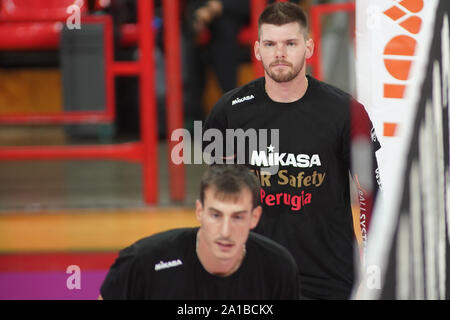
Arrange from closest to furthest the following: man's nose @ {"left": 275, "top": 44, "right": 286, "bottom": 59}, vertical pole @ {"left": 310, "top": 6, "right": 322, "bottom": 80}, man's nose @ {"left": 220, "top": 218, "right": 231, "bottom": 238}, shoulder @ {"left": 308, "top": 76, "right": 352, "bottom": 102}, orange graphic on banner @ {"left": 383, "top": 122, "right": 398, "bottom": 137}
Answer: man's nose @ {"left": 220, "top": 218, "right": 231, "bottom": 238}, man's nose @ {"left": 275, "top": 44, "right": 286, "bottom": 59}, orange graphic on banner @ {"left": 383, "top": 122, "right": 398, "bottom": 137}, shoulder @ {"left": 308, "top": 76, "right": 352, "bottom": 102}, vertical pole @ {"left": 310, "top": 6, "right": 322, "bottom": 80}

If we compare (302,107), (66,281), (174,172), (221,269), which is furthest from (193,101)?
(221,269)

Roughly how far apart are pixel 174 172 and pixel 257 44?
3464 millimetres

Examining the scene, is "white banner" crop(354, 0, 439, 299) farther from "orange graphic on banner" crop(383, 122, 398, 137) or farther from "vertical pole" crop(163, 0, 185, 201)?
"vertical pole" crop(163, 0, 185, 201)

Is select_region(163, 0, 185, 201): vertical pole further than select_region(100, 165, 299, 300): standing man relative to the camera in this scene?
Yes

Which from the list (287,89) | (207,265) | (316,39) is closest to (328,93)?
(287,89)

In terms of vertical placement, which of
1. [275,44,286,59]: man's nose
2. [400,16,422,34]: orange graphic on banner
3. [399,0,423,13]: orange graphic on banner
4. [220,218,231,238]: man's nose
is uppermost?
[399,0,423,13]: orange graphic on banner

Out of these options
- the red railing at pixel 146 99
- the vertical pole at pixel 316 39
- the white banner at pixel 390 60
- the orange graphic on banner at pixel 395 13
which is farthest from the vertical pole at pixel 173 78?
the orange graphic on banner at pixel 395 13

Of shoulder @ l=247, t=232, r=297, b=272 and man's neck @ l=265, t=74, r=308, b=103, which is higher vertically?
man's neck @ l=265, t=74, r=308, b=103

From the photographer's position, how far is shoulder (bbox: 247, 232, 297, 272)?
2.89 metres

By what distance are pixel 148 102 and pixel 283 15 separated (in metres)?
3.51

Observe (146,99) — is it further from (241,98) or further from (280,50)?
(280,50)

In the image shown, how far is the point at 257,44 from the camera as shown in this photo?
3.44 meters

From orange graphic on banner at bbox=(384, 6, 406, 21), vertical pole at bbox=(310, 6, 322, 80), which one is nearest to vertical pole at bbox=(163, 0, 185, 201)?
vertical pole at bbox=(310, 6, 322, 80)

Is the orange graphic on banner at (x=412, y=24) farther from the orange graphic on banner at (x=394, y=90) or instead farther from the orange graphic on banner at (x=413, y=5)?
the orange graphic on banner at (x=394, y=90)
